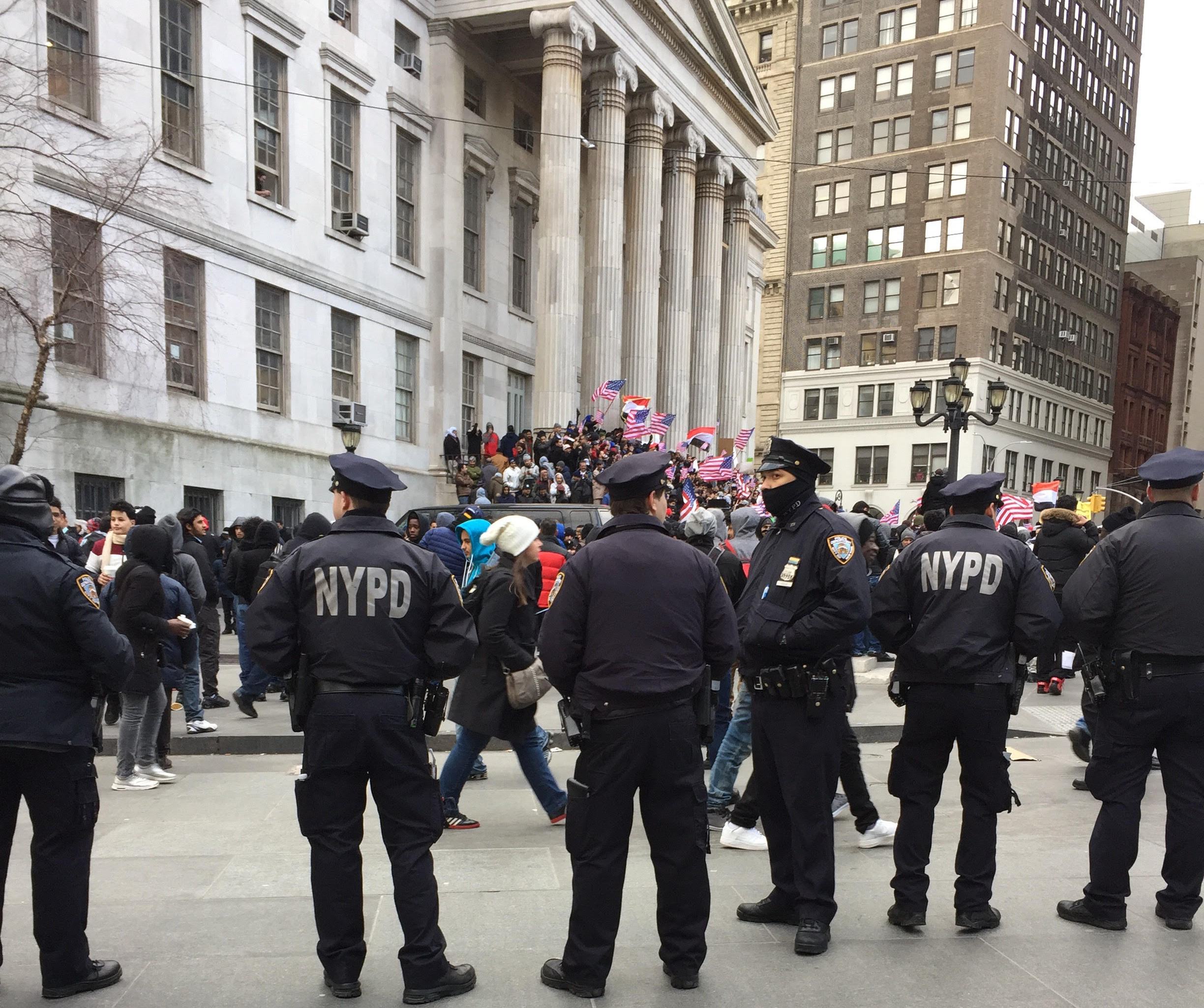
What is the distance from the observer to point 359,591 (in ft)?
12.9

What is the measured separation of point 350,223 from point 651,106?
41.5 ft

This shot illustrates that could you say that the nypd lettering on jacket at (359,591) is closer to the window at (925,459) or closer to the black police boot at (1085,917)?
the black police boot at (1085,917)

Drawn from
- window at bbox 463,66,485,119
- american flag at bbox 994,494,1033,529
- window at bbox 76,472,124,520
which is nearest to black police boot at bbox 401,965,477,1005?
american flag at bbox 994,494,1033,529

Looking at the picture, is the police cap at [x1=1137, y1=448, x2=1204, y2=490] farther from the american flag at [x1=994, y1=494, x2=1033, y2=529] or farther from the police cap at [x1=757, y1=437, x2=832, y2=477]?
the american flag at [x1=994, y1=494, x2=1033, y2=529]

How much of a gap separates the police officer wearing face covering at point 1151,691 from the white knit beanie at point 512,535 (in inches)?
117

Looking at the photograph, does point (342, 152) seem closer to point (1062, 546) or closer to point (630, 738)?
point (1062, 546)

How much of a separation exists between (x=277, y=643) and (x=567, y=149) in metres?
26.1

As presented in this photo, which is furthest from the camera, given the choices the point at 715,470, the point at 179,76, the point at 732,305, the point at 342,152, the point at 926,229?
the point at 926,229

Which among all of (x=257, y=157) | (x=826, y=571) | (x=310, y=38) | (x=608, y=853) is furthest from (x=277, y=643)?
(x=310, y=38)

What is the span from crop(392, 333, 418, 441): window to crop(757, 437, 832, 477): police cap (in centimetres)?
2283

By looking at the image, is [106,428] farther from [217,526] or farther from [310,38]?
[310,38]

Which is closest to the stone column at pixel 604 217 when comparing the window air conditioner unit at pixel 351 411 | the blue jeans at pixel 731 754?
the window air conditioner unit at pixel 351 411

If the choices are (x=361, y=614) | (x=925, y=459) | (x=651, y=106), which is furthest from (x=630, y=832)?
(x=925, y=459)

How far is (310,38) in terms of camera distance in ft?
75.9
